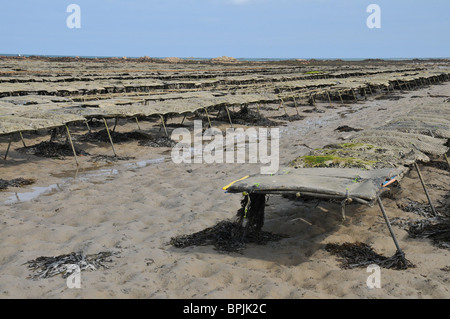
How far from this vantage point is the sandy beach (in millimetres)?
5074

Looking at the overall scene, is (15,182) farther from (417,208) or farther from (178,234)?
(417,208)

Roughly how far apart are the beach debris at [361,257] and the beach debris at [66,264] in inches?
140

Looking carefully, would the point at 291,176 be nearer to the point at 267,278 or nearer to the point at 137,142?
the point at 267,278

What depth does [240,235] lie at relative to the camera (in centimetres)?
653

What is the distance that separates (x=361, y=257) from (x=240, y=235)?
1947 mm

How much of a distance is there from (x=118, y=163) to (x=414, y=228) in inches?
350

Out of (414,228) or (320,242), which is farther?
(414,228)

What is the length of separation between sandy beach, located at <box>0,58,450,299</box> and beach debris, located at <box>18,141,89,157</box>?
0.40 metres
